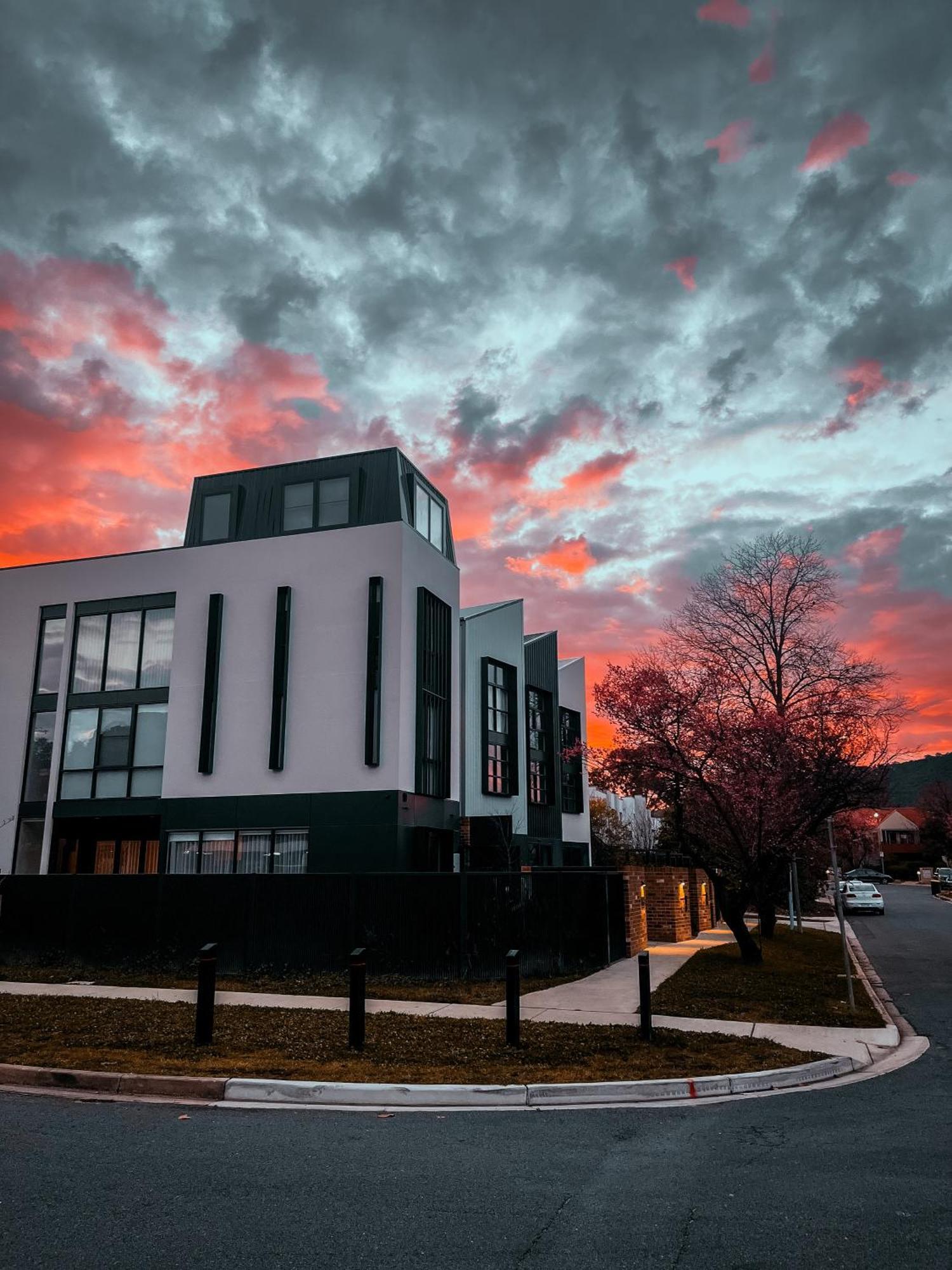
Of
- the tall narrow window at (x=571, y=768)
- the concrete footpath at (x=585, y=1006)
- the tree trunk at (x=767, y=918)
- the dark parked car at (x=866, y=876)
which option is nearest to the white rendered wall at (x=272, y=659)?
the tree trunk at (x=767, y=918)

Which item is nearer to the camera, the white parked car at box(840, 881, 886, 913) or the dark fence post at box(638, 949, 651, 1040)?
the dark fence post at box(638, 949, 651, 1040)

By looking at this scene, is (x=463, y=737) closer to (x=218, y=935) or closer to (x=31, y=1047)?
(x=218, y=935)

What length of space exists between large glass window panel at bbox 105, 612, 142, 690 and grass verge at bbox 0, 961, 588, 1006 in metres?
12.0

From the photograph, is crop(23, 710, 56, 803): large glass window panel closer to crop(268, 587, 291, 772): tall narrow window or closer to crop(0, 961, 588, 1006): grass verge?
crop(268, 587, 291, 772): tall narrow window

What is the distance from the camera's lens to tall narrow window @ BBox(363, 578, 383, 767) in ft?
82.5

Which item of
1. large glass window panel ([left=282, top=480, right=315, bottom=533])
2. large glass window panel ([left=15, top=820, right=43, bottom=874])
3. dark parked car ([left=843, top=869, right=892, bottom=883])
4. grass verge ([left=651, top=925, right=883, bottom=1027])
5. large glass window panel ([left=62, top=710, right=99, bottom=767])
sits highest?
large glass window panel ([left=282, top=480, right=315, bottom=533])

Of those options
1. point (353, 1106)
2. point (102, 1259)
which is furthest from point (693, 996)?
point (102, 1259)

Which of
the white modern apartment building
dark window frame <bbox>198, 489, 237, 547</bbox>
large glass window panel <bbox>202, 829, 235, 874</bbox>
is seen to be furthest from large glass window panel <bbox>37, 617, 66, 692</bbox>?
large glass window panel <bbox>202, 829, 235, 874</bbox>

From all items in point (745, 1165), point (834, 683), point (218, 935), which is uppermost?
point (834, 683)

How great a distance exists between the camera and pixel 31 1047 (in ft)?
33.7

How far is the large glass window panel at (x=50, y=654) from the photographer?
29594 millimetres

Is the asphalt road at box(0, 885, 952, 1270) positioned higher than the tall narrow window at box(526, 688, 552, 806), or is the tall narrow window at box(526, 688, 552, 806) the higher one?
the tall narrow window at box(526, 688, 552, 806)

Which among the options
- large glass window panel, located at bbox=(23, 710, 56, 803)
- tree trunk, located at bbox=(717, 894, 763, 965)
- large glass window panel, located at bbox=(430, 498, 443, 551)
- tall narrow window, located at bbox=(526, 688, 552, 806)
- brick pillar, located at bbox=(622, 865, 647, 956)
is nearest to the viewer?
tree trunk, located at bbox=(717, 894, 763, 965)

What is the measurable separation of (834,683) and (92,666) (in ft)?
84.7
